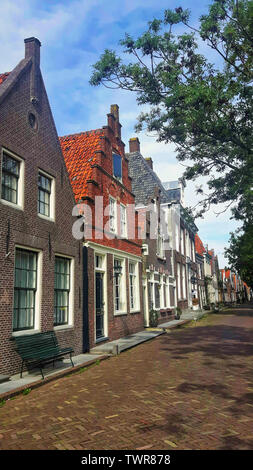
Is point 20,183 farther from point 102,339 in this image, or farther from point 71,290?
point 102,339

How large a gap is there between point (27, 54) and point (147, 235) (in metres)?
12.8

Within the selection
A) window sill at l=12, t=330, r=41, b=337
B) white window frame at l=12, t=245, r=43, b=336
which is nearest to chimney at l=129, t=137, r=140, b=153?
white window frame at l=12, t=245, r=43, b=336

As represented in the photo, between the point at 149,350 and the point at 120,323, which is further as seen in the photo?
the point at 120,323

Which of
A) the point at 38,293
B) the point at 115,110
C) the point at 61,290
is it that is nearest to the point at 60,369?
the point at 38,293

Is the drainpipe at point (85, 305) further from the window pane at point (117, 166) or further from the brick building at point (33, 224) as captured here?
the window pane at point (117, 166)

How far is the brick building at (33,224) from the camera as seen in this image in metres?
8.84

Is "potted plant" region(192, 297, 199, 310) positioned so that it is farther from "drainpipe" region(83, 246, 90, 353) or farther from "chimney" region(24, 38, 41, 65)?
"chimney" region(24, 38, 41, 65)

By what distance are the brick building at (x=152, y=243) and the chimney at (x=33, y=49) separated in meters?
11.4

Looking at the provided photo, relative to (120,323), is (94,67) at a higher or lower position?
higher

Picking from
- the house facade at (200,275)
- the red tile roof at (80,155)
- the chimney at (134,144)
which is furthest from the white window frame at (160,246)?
the house facade at (200,275)

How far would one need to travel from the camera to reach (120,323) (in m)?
15.7

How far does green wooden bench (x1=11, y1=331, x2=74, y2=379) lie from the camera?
8422mm
